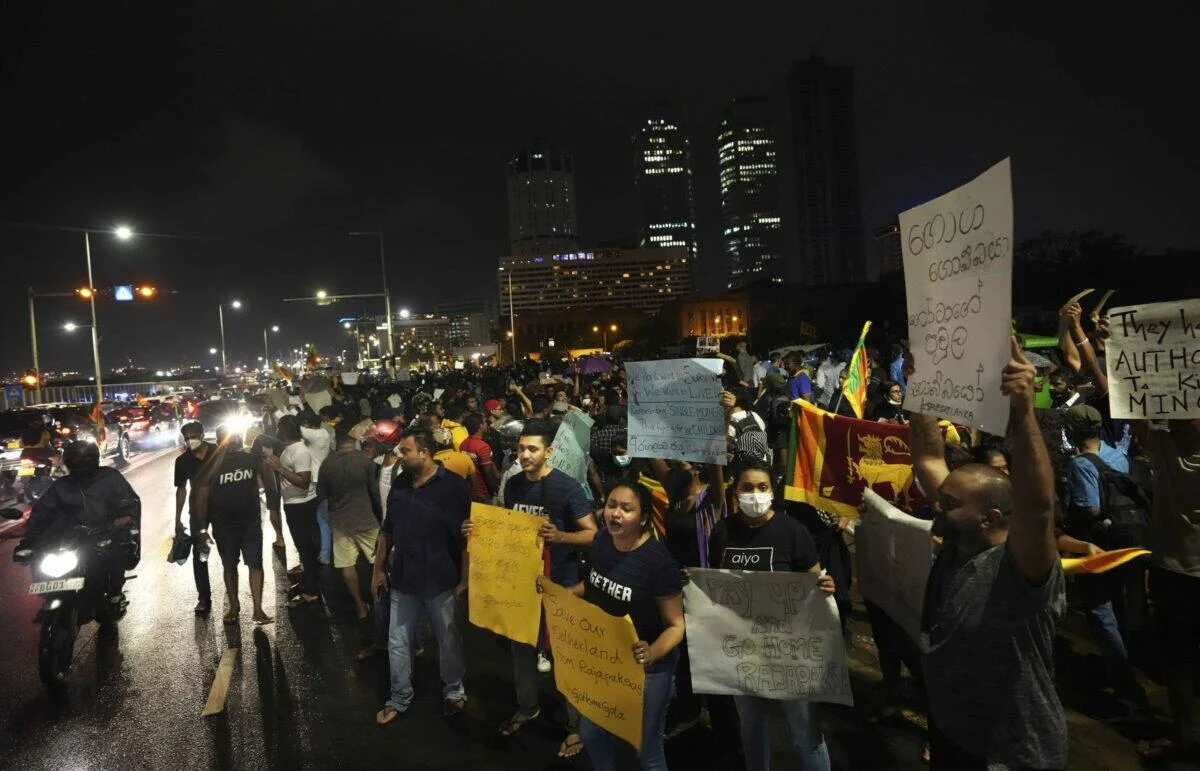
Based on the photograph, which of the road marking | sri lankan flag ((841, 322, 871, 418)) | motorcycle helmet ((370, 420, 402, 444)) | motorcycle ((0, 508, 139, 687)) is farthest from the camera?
motorcycle helmet ((370, 420, 402, 444))

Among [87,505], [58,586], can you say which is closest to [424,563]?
[58,586]

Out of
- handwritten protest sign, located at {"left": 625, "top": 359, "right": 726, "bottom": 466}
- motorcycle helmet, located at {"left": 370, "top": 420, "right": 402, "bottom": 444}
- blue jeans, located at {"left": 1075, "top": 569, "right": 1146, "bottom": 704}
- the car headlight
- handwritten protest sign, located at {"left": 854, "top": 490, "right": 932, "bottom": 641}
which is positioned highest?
handwritten protest sign, located at {"left": 625, "top": 359, "right": 726, "bottom": 466}

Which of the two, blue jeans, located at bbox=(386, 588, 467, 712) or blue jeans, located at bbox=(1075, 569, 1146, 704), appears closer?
blue jeans, located at bbox=(1075, 569, 1146, 704)

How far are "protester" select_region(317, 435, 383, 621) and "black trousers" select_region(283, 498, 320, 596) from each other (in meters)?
0.89

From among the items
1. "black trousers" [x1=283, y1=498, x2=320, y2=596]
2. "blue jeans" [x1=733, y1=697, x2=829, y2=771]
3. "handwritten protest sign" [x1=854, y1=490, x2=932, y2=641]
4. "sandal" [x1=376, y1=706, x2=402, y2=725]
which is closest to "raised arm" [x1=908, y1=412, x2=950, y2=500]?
"handwritten protest sign" [x1=854, y1=490, x2=932, y2=641]

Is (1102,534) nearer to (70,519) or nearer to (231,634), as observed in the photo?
(231,634)

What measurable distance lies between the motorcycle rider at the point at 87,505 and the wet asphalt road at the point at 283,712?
102 cm

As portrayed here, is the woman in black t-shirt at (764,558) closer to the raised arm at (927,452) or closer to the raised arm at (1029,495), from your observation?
the raised arm at (927,452)

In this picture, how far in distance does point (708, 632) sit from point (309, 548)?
5785mm

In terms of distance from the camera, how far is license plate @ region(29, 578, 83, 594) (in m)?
6.11

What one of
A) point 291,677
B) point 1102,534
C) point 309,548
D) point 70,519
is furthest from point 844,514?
point 70,519

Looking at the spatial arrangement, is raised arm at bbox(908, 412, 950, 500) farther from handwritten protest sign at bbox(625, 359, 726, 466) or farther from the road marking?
the road marking

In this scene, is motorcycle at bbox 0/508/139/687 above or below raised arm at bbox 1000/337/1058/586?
below

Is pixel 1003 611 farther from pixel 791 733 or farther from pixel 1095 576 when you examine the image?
pixel 1095 576
